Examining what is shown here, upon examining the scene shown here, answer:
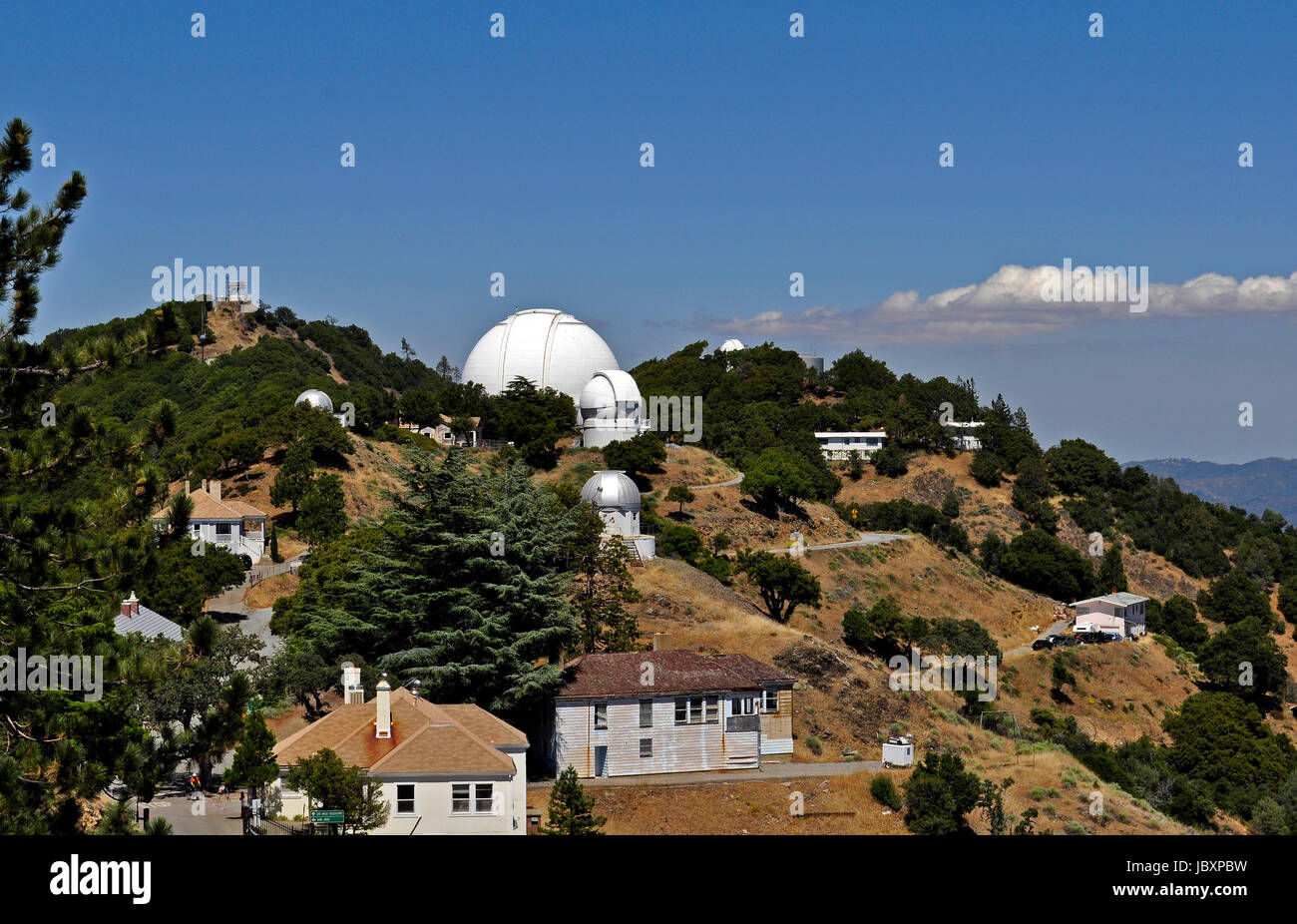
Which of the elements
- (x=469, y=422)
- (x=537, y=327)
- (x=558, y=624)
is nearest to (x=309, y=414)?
(x=469, y=422)

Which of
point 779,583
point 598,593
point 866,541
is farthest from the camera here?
point 866,541

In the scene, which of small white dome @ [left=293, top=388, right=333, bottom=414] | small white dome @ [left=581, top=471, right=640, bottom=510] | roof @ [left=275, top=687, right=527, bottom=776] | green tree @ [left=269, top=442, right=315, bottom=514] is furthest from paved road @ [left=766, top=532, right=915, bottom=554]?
roof @ [left=275, top=687, right=527, bottom=776]

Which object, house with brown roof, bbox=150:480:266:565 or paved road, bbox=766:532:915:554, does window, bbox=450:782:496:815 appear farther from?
paved road, bbox=766:532:915:554

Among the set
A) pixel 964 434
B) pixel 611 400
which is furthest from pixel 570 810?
pixel 964 434

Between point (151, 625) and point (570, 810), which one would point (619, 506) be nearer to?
point (151, 625)

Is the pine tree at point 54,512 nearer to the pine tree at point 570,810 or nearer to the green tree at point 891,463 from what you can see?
the pine tree at point 570,810
